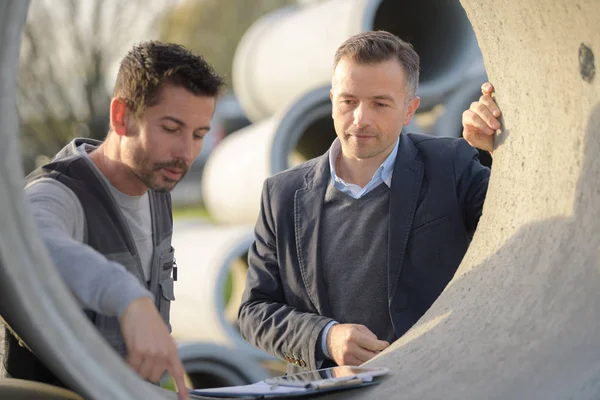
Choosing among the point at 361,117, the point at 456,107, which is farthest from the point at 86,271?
the point at 456,107

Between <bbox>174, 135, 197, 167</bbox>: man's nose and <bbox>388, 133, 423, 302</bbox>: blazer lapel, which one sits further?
<bbox>388, 133, 423, 302</bbox>: blazer lapel

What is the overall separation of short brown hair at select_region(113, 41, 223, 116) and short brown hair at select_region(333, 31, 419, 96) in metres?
0.54

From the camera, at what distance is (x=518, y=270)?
2119 millimetres

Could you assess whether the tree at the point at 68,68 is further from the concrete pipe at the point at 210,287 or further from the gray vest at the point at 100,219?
the gray vest at the point at 100,219

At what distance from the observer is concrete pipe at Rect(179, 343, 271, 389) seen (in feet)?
15.0

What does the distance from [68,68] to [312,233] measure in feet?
33.4

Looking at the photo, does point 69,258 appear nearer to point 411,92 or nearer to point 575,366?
point 575,366

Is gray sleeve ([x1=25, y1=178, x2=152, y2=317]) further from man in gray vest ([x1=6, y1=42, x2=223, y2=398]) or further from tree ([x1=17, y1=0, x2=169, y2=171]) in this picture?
tree ([x1=17, y1=0, x2=169, y2=171])

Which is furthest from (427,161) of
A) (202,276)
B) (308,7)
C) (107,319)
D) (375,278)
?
(308,7)

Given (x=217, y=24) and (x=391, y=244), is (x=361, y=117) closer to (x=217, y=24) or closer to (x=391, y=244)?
(x=391, y=244)

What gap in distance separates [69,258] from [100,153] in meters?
0.48

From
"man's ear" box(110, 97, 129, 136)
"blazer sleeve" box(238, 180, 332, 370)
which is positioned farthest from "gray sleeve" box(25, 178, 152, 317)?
→ "blazer sleeve" box(238, 180, 332, 370)

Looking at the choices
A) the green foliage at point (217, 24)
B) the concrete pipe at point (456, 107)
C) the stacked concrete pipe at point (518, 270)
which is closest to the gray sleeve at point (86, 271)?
the stacked concrete pipe at point (518, 270)

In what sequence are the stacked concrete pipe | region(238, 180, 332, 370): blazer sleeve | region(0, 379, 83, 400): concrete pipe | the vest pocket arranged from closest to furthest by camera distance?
the stacked concrete pipe
region(0, 379, 83, 400): concrete pipe
the vest pocket
region(238, 180, 332, 370): blazer sleeve
